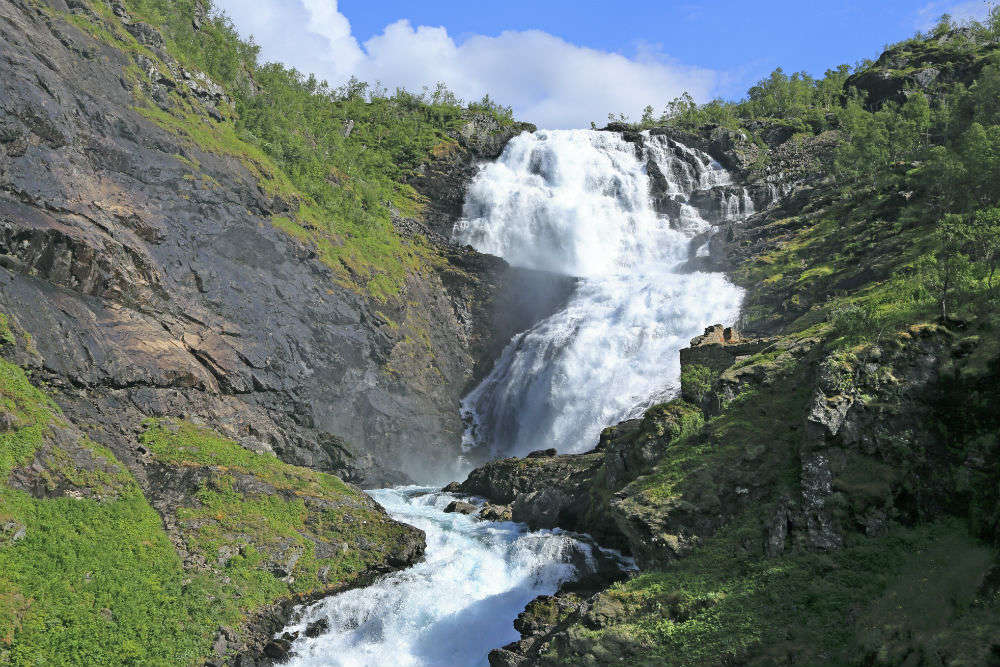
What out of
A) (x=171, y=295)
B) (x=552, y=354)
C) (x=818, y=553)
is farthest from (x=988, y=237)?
(x=171, y=295)

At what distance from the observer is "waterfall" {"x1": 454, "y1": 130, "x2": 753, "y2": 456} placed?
39.6m

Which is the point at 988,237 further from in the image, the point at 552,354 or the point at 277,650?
the point at 552,354

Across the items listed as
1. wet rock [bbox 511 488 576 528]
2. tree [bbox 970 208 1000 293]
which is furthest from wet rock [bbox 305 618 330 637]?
tree [bbox 970 208 1000 293]

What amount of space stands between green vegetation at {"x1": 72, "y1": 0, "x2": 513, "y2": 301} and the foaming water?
2120 cm

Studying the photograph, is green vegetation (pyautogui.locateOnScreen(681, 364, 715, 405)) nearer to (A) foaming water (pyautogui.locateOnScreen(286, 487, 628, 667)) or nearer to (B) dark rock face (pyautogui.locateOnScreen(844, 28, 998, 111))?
(A) foaming water (pyautogui.locateOnScreen(286, 487, 628, 667))

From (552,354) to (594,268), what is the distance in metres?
17.2

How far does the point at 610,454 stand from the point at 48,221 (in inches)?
893

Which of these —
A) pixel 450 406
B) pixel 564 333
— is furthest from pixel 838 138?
pixel 450 406

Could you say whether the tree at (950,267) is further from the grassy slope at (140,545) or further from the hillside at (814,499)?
the grassy slope at (140,545)

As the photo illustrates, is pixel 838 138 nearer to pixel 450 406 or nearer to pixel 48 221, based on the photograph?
pixel 450 406

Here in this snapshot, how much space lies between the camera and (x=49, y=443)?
17.3 metres

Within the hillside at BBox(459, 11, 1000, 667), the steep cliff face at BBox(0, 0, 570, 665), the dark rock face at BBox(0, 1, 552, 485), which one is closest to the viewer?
the hillside at BBox(459, 11, 1000, 667)

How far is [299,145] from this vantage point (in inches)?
1762

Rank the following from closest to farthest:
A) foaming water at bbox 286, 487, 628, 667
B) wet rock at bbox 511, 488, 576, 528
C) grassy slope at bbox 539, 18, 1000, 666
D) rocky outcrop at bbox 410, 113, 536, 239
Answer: grassy slope at bbox 539, 18, 1000, 666 < foaming water at bbox 286, 487, 628, 667 < wet rock at bbox 511, 488, 576, 528 < rocky outcrop at bbox 410, 113, 536, 239
